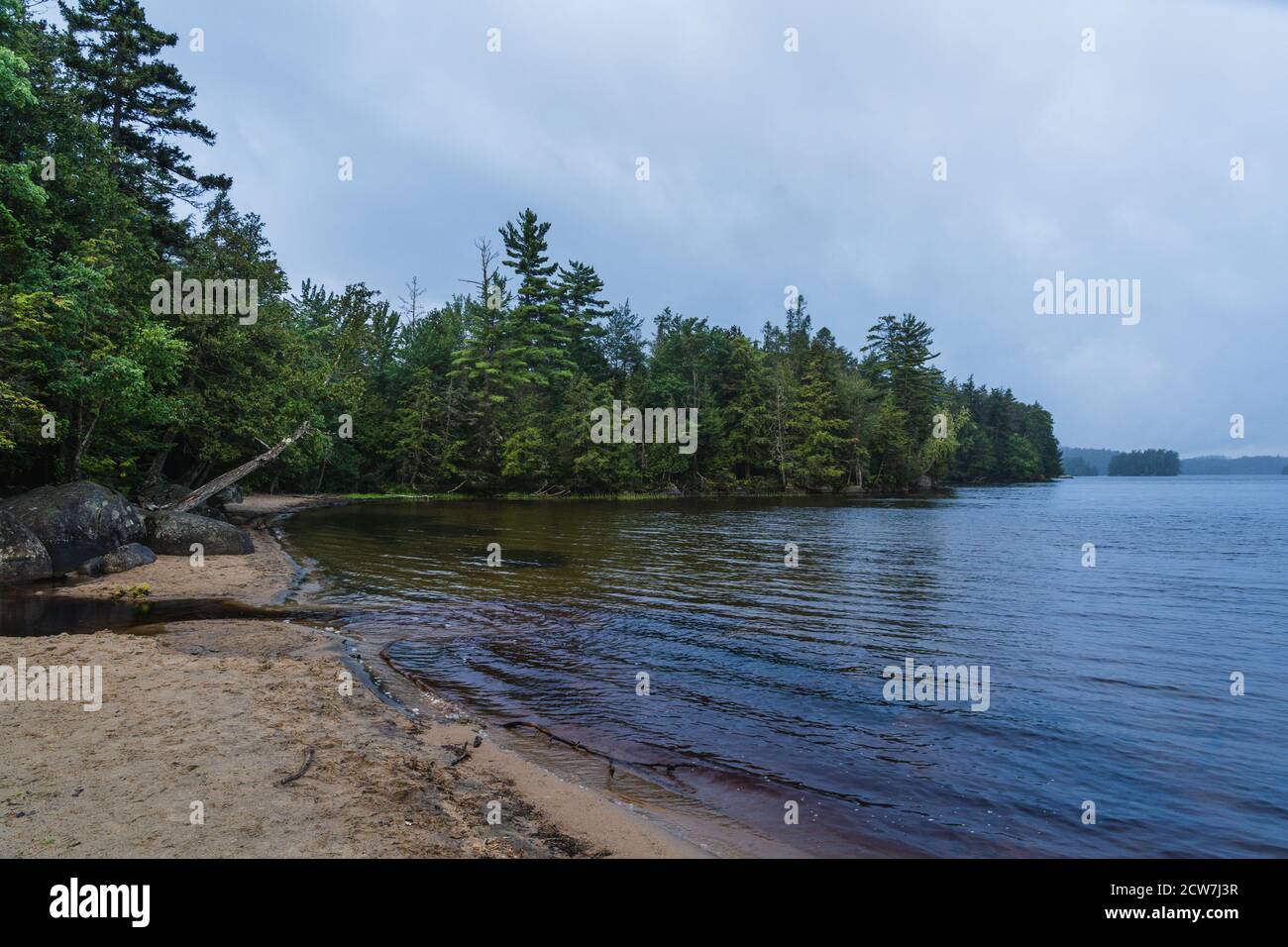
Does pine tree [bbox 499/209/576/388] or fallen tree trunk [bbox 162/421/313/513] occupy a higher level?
pine tree [bbox 499/209/576/388]

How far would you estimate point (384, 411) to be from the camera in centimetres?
6444

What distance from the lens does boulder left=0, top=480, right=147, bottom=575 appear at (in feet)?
55.5

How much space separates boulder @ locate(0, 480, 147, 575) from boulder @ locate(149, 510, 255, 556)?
1.45 metres

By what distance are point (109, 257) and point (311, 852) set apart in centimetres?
2398

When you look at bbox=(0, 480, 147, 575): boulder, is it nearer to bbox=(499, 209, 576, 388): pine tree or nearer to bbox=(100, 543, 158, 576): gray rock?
bbox=(100, 543, 158, 576): gray rock

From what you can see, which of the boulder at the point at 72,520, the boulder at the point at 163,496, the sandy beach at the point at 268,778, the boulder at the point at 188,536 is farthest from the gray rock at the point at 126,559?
the sandy beach at the point at 268,778

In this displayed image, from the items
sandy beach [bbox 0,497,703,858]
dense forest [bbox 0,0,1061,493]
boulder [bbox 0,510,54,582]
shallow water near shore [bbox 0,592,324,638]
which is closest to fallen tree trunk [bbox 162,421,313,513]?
dense forest [bbox 0,0,1061,493]

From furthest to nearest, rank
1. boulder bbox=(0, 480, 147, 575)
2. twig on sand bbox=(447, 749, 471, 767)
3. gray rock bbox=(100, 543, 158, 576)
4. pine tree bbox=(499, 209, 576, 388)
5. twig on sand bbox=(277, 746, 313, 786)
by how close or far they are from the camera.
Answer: pine tree bbox=(499, 209, 576, 388), gray rock bbox=(100, 543, 158, 576), boulder bbox=(0, 480, 147, 575), twig on sand bbox=(447, 749, 471, 767), twig on sand bbox=(277, 746, 313, 786)

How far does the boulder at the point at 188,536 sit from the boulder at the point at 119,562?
1.80 metres

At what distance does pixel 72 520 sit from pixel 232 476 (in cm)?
1045

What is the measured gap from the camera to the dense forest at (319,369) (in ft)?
62.7

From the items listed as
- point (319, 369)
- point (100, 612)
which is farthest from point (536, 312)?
point (100, 612)
